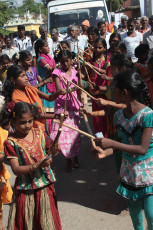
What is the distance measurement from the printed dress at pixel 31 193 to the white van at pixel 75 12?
9.83 m

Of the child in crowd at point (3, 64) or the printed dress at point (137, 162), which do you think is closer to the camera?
the printed dress at point (137, 162)

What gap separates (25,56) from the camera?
5.16 meters

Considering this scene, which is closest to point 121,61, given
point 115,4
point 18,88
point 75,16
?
point 18,88

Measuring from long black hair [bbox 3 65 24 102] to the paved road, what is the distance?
1302 millimetres

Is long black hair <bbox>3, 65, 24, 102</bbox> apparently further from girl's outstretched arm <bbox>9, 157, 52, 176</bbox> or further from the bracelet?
the bracelet

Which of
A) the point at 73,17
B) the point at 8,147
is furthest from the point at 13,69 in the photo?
the point at 73,17

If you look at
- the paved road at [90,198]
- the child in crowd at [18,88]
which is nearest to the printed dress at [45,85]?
the paved road at [90,198]

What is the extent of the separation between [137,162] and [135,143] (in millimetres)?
138

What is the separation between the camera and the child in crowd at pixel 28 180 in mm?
2764

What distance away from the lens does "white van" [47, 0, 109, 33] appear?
39.8ft

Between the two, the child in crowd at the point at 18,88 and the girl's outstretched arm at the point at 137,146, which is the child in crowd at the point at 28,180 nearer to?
the girl's outstretched arm at the point at 137,146

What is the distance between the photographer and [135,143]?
2590mm

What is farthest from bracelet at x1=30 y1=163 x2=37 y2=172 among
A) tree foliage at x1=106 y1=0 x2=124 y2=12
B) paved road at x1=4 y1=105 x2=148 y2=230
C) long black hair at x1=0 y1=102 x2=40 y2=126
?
tree foliage at x1=106 y1=0 x2=124 y2=12

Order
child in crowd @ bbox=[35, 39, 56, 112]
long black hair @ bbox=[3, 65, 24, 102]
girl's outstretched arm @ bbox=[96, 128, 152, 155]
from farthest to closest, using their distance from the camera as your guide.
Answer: child in crowd @ bbox=[35, 39, 56, 112]
long black hair @ bbox=[3, 65, 24, 102]
girl's outstretched arm @ bbox=[96, 128, 152, 155]
